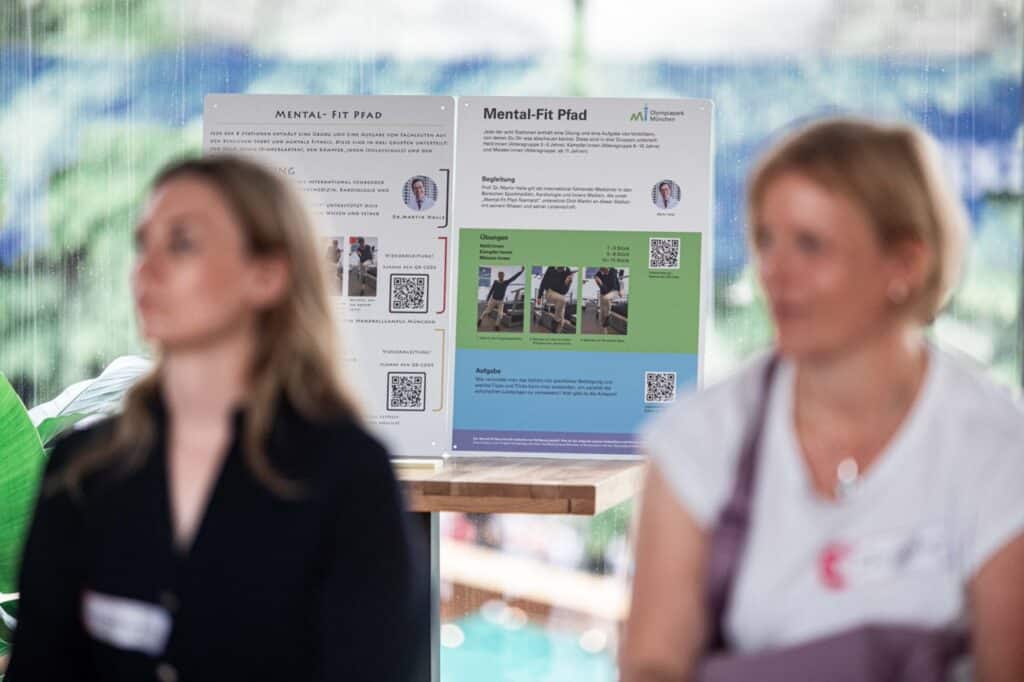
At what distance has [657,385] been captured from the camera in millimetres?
3602

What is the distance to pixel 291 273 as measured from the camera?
176 cm

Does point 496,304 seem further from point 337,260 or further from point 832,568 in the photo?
point 832,568

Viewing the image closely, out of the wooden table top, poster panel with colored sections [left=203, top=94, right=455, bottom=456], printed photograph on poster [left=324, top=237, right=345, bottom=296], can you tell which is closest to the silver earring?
the wooden table top

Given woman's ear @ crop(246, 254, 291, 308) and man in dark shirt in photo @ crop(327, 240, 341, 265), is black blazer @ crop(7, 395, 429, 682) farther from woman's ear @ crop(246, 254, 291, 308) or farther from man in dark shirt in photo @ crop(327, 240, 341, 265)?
man in dark shirt in photo @ crop(327, 240, 341, 265)

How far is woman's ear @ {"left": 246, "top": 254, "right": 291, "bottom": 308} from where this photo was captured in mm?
1728

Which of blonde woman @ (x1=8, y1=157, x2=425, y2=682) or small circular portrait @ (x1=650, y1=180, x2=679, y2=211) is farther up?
small circular portrait @ (x1=650, y1=180, x2=679, y2=211)

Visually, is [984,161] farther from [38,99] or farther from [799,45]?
[38,99]

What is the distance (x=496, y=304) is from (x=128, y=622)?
2002 mm


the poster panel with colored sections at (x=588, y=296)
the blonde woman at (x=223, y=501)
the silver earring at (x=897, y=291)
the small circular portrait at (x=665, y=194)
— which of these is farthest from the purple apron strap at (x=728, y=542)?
the small circular portrait at (x=665, y=194)

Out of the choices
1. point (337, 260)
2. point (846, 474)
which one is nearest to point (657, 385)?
point (337, 260)

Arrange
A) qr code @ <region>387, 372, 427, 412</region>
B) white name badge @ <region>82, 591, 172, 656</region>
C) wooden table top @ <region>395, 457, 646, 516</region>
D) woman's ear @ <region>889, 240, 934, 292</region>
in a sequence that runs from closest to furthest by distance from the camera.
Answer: white name badge @ <region>82, 591, 172, 656</region>
woman's ear @ <region>889, 240, 934, 292</region>
wooden table top @ <region>395, 457, 646, 516</region>
qr code @ <region>387, 372, 427, 412</region>

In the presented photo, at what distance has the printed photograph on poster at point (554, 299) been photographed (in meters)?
3.61

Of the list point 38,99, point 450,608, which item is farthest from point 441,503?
point 38,99

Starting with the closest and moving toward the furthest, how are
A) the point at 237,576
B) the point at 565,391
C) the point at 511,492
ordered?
the point at 237,576, the point at 511,492, the point at 565,391
